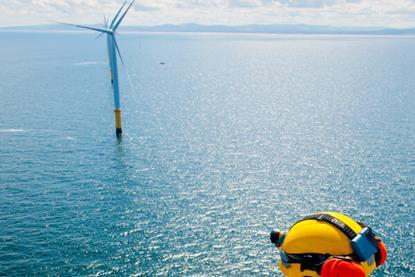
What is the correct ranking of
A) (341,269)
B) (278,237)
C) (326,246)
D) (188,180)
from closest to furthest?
(341,269)
(326,246)
(278,237)
(188,180)

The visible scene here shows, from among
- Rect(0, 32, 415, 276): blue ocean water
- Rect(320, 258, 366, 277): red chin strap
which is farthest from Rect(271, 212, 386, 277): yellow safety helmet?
Rect(0, 32, 415, 276): blue ocean water

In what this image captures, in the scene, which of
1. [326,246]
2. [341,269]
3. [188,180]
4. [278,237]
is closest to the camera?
[341,269]

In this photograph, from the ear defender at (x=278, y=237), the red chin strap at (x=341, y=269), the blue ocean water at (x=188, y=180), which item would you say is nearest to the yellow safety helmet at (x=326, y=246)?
the red chin strap at (x=341, y=269)

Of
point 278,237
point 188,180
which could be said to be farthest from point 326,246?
point 188,180

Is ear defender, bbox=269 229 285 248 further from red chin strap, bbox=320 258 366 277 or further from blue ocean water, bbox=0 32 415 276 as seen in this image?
blue ocean water, bbox=0 32 415 276

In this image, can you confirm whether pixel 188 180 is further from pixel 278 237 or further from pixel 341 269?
pixel 341 269

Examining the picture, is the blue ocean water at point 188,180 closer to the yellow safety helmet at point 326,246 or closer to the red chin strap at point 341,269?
the yellow safety helmet at point 326,246

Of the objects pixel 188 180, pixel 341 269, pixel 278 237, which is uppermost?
pixel 341 269
